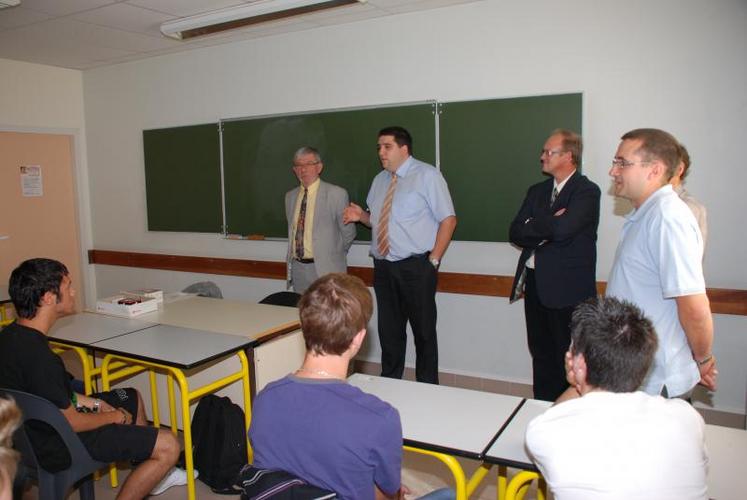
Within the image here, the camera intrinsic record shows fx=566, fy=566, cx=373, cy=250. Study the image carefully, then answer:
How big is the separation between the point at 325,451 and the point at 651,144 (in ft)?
5.18

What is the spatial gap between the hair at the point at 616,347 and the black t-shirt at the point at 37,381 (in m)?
1.92

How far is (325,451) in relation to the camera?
135 cm

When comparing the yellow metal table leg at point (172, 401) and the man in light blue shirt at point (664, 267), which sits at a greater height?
the man in light blue shirt at point (664, 267)

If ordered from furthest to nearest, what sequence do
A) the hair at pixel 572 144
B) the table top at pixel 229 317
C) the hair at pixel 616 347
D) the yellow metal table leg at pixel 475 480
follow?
1. the hair at pixel 572 144
2. the table top at pixel 229 317
3. the yellow metal table leg at pixel 475 480
4. the hair at pixel 616 347

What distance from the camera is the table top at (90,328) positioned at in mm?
2916

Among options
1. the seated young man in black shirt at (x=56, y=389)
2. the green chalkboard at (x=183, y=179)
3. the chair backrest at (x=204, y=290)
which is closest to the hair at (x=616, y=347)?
the seated young man in black shirt at (x=56, y=389)

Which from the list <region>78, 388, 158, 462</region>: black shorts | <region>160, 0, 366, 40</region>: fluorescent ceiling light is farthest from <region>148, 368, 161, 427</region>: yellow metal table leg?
<region>160, 0, 366, 40</region>: fluorescent ceiling light

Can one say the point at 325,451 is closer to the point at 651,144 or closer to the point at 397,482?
the point at 397,482

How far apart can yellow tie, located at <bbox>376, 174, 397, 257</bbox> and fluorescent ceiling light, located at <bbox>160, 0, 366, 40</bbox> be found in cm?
124

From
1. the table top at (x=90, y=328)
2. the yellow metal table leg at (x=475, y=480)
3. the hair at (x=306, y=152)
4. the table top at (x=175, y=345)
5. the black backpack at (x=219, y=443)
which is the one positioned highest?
the hair at (x=306, y=152)

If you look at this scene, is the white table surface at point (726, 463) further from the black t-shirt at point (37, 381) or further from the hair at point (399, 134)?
the hair at point (399, 134)

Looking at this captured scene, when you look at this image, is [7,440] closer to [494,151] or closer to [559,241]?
[559,241]

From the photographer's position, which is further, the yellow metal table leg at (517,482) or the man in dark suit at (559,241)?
the man in dark suit at (559,241)

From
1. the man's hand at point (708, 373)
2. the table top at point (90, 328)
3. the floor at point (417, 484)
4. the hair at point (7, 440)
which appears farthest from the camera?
the table top at point (90, 328)
